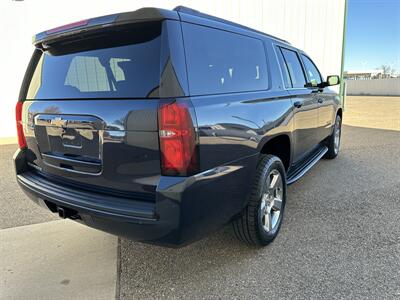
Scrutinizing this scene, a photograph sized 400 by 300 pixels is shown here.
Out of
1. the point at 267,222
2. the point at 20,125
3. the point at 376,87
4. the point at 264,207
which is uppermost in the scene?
the point at 20,125

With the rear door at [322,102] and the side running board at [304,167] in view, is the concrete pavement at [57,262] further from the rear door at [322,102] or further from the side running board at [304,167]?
the rear door at [322,102]

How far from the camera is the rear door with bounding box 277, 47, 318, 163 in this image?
3691mm

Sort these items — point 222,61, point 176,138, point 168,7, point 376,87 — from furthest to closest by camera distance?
point 376,87
point 168,7
point 222,61
point 176,138

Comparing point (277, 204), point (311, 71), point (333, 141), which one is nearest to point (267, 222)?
point (277, 204)

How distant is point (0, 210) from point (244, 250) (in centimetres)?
312

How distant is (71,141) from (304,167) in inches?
121

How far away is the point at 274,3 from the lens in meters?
10.7

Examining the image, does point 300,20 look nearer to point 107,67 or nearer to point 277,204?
point 277,204

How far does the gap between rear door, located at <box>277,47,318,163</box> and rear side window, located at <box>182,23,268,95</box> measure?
0.65m

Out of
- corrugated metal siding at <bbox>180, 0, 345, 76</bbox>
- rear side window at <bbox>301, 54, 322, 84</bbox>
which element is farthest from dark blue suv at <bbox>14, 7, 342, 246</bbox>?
corrugated metal siding at <bbox>180, 0, 345, 76</bbox>

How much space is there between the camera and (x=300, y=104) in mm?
3803

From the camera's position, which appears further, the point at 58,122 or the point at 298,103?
the point at 298,103

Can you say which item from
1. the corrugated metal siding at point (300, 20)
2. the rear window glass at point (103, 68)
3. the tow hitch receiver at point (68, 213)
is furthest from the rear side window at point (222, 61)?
the corrugated metal siding at point (300, 20)

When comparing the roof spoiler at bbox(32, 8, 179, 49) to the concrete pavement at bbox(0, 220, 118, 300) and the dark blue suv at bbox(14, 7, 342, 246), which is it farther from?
the concrete pavement at bbox(0, 220, 118, 300)
